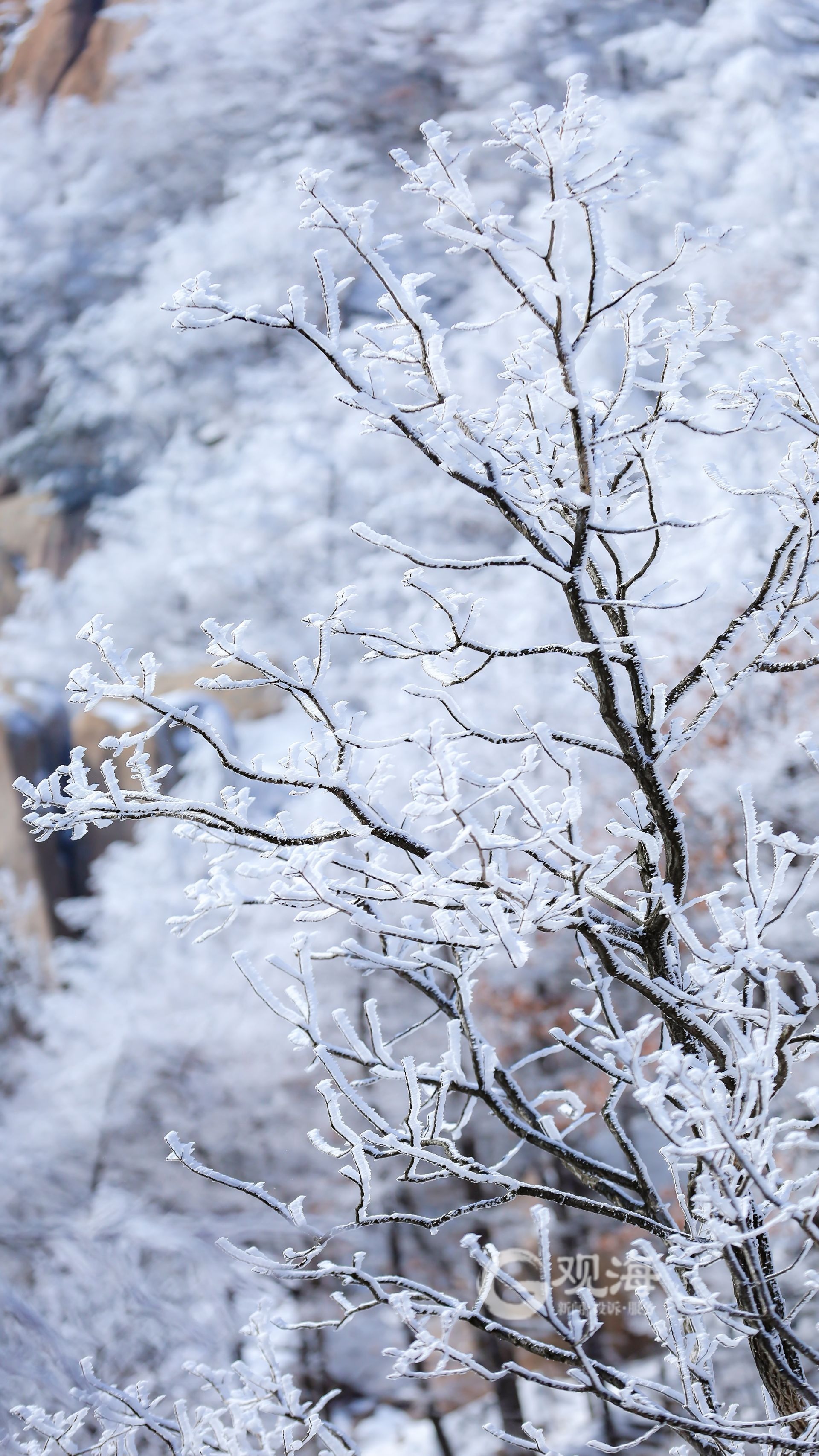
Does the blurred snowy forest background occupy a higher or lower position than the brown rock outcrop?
lower

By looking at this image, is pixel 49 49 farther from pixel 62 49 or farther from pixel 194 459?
pixel 194 459

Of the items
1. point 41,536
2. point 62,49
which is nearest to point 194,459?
point 41,536

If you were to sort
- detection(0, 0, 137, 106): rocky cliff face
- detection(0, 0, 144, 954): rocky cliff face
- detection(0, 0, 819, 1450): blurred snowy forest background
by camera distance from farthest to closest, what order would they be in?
detection(0, 0, 137, 106): rocky cliff face
detection(0, 0, 144, 954): rocky cliff face
detection(0, 0, 819, 1450): blurred snowy forest background

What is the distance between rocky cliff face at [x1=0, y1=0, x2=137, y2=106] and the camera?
3.53 meters

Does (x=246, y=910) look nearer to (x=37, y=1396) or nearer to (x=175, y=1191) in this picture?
(x=175, y=1191)

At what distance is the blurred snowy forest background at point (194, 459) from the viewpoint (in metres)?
2.70

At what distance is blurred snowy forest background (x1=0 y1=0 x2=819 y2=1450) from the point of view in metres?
2.70

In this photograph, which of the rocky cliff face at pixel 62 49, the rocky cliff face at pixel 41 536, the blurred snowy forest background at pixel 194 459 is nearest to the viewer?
the blurred snowy forest background at pixel 194 459

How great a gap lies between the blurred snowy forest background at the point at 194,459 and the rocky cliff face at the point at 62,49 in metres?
0.01

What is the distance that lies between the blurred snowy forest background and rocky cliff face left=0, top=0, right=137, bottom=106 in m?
0.01

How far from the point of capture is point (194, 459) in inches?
129

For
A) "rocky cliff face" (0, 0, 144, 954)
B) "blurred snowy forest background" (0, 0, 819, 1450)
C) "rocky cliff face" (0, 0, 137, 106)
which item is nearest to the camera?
"blurred snowy forest background" (0, 0, 819, 1450)

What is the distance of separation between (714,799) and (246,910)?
136 centimetres

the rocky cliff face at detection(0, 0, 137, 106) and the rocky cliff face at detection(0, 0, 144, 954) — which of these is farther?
the rocky cliff face at detection(0, 0, 137, 106)
